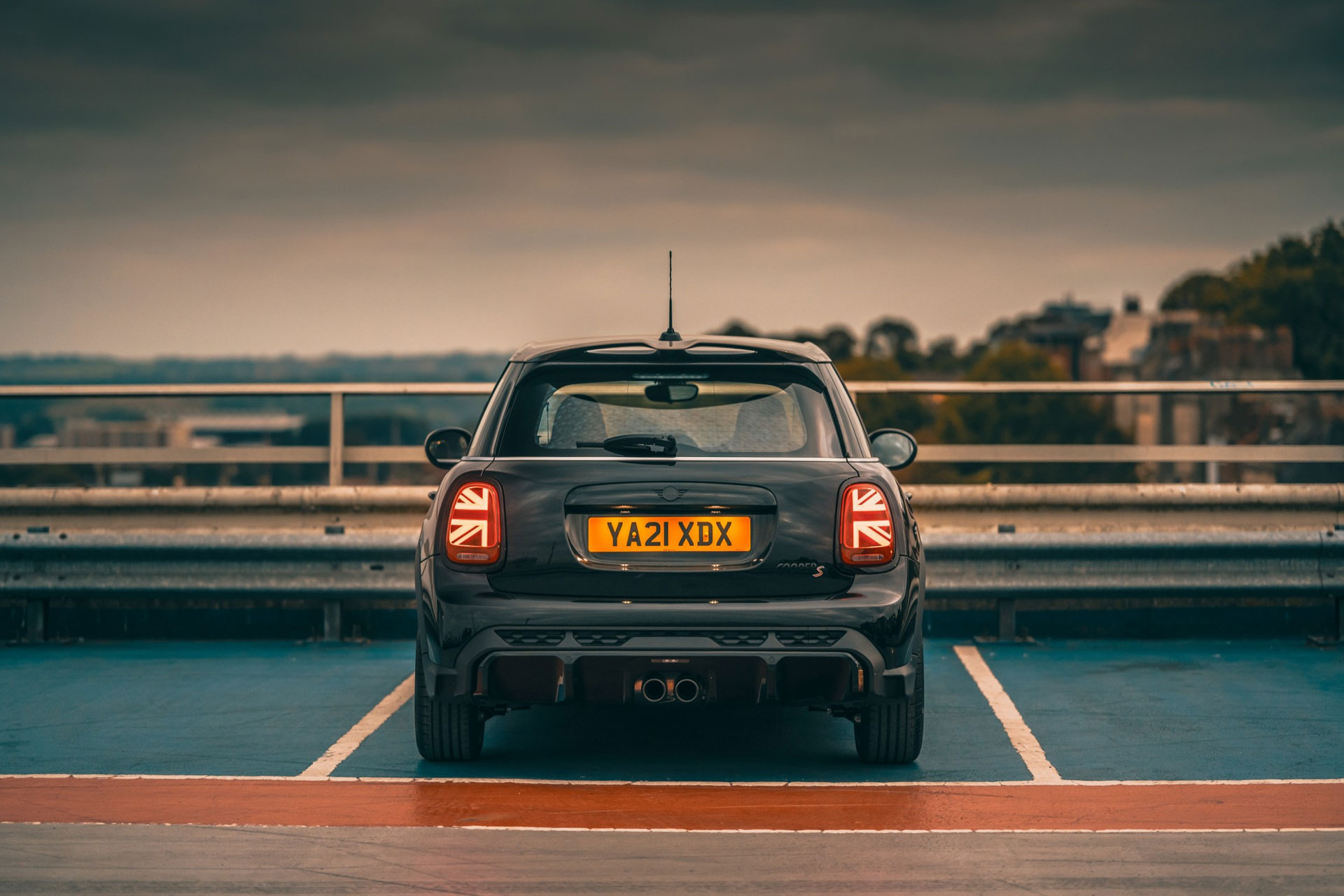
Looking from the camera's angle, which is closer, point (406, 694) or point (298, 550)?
point (406, 694)

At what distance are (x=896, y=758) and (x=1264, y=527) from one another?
5.12 metres

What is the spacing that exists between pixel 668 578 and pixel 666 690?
37 cm

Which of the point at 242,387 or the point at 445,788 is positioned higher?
the point at 242,387

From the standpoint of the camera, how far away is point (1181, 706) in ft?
22.5

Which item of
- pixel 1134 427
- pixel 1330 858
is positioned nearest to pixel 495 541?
pixel 1330 858

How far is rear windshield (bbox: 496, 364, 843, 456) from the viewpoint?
5.42 meters

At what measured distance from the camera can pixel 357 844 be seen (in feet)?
15.1

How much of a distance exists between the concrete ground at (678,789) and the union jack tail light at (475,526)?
797 millimetres

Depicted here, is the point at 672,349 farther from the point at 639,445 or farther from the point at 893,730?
the point at 893,730

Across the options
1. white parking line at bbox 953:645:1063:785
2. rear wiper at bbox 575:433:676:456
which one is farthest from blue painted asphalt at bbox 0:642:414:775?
white parking line at bbox 953:645:1063:785

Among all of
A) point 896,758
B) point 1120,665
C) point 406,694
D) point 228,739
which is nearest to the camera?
point 896,758

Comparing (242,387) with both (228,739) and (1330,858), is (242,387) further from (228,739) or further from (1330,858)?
(1330,858)

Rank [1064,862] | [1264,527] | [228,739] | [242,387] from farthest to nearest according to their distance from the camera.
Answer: [242,387] < [1264,527] < [228,739] < [1064,862]

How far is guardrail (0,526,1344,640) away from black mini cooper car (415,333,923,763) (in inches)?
118
